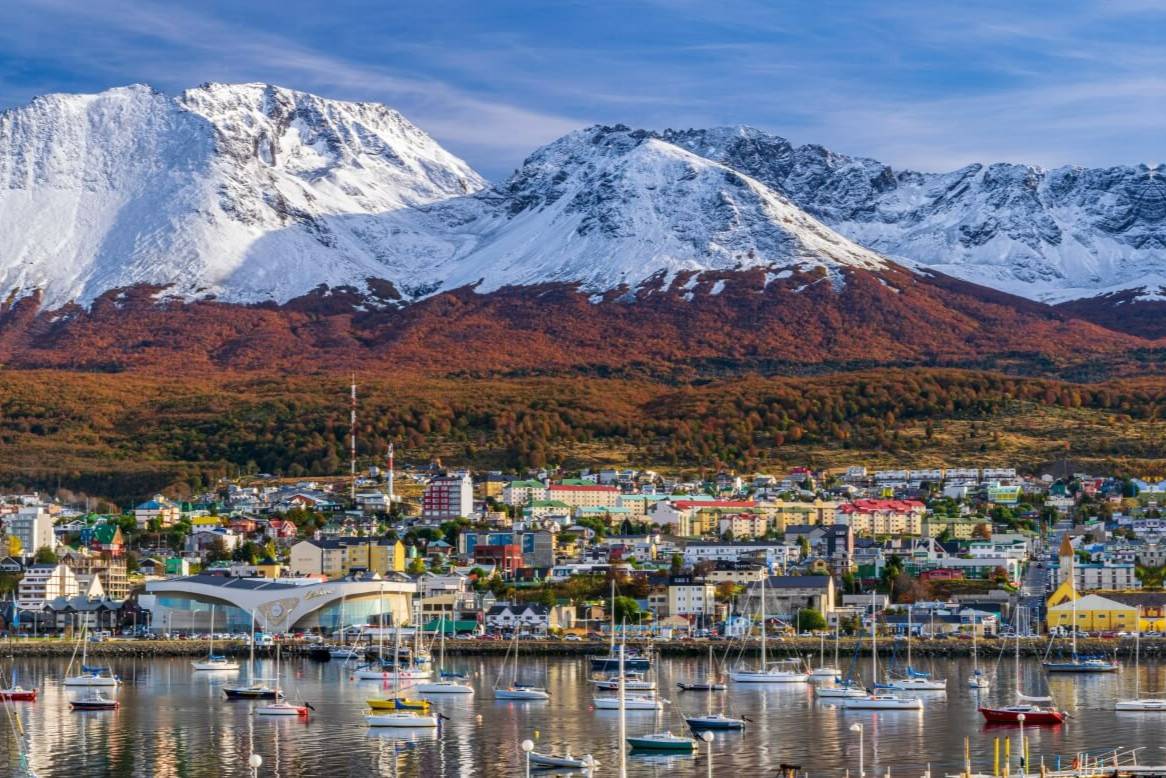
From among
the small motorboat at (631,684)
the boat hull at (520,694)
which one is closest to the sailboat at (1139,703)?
the small motorboat at (631,684)

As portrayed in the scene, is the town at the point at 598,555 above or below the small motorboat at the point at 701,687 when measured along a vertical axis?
above

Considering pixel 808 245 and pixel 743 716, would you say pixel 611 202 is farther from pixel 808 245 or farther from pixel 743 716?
pixel 743 716

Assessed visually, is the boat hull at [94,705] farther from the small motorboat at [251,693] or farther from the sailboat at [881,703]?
the sailboat at [881,703]

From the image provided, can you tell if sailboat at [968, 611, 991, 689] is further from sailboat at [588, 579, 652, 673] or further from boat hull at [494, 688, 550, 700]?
boat hull at [494, 688, 550, 700]

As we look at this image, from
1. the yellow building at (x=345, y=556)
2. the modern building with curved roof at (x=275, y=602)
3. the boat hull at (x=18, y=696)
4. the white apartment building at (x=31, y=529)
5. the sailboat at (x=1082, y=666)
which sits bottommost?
the sailboat at (x=1082, y=666)

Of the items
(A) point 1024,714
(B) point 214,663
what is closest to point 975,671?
(A) point 1024,714

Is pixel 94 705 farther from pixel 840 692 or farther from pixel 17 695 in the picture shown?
pixel 840 692

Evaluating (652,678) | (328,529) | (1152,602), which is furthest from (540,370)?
(652,678)

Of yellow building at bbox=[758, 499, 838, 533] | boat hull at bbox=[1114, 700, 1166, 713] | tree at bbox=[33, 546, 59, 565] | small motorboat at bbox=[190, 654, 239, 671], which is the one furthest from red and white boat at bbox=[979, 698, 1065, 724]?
yellow building at bbox=[758, 499, 838, 533]
